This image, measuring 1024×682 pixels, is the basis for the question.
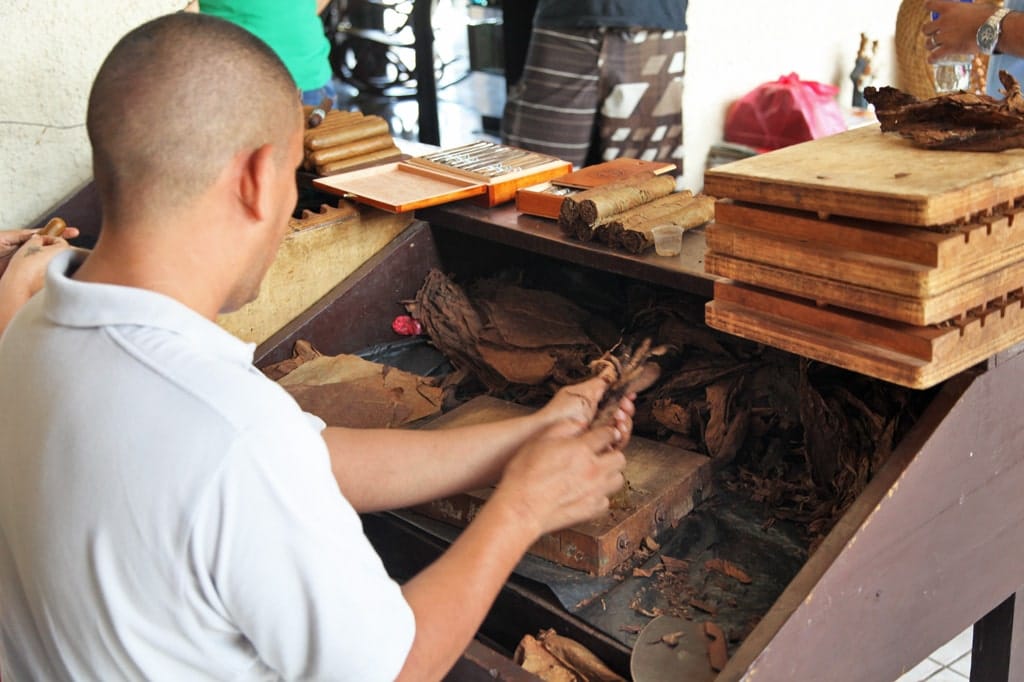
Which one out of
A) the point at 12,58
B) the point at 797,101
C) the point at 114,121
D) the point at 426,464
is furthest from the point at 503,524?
the point at 797,101

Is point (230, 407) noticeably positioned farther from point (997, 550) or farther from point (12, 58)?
point (12, 58)

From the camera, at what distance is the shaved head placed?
1139 millimetres

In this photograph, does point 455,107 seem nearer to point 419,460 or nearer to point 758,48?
point 758,48

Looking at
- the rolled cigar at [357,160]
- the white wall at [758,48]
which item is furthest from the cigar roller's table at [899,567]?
the white wall at [758,48]

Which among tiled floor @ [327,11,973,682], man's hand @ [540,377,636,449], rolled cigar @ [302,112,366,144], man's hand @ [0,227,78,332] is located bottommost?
tiled floor @ [327,11,973,682]

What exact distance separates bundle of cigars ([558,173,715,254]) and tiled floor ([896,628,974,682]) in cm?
148

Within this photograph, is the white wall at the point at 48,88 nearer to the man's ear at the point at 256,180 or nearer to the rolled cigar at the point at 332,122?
the rolled cigar at the point at 332,122

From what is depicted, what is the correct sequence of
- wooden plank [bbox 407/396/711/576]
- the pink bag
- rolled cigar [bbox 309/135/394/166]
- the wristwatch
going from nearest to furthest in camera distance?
1. wooden plank [bbox 407/396/711/576]
2. rolled cigar [bbox 309/135/394/166]
3. the wristwatch
4. the pink bag

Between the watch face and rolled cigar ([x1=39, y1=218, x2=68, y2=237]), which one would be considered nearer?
rolled cigar ([x1=39, y1=218, x2=68, y2=237])

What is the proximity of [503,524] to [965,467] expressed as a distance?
0.77 meters

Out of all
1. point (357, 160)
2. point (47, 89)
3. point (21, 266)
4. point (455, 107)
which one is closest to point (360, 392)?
point (21, 266)

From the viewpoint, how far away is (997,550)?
180cm

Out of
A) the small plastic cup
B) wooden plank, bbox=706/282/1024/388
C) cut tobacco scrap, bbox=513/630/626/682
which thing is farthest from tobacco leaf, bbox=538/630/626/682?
the small plastic cup

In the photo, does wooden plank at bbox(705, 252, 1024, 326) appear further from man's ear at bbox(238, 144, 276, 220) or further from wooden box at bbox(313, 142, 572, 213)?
wooden box at bbox(313, 142, 572, 213)
